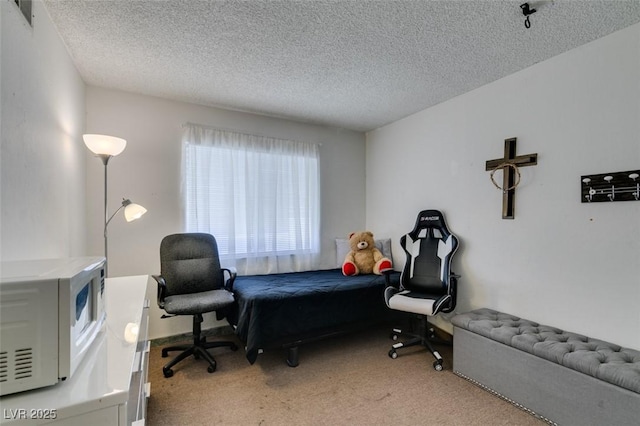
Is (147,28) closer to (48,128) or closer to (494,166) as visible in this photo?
(48,128)

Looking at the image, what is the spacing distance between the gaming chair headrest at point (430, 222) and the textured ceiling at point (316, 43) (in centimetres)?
123

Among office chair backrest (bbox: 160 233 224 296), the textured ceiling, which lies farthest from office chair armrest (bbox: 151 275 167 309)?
the textured ceiling

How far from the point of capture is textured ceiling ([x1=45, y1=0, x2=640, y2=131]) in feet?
5.66

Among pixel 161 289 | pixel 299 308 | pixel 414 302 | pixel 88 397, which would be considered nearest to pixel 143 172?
pixel 161 289

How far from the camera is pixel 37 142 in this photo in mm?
1593

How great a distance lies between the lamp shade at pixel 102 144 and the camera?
2.08 meters

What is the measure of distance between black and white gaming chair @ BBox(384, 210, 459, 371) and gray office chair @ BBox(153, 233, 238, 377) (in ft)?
5.28

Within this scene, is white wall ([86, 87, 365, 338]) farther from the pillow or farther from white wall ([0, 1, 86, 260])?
the pillow

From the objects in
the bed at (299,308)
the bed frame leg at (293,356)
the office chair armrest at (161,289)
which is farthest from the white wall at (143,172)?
the bed frame leg at (293,356)

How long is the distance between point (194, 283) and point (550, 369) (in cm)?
284

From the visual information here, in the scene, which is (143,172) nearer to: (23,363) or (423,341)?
(23,363)

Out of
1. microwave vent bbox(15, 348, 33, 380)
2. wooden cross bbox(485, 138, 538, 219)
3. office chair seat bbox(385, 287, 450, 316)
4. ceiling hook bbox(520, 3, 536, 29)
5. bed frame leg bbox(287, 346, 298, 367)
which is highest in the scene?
ceiling hook bbox(520, 3, 536, 29)

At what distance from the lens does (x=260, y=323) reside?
240cm

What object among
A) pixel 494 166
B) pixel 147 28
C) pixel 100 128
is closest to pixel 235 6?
pixel 147 28
